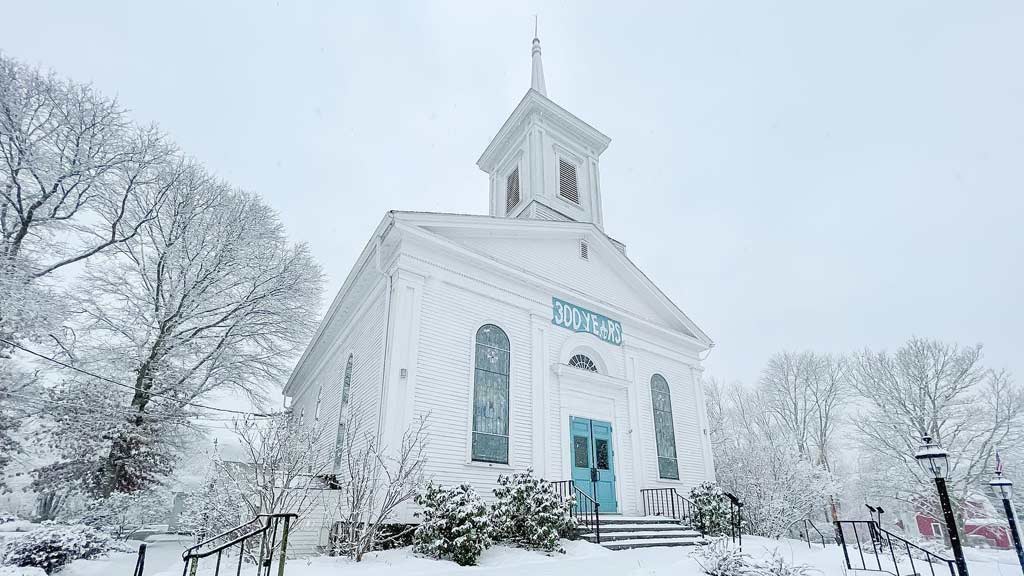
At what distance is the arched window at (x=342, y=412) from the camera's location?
11812 mm

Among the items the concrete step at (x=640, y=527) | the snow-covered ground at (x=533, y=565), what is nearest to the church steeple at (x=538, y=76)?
the concrete step at (x=640, y=527)

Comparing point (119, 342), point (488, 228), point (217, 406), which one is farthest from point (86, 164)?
point (488, 228)

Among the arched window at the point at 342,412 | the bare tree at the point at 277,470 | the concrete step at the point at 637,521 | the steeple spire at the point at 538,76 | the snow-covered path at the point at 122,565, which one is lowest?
the snow-covered path at the point at 122,565

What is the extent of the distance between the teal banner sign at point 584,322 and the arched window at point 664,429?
6.18 feet

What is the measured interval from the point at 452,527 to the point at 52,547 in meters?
7.86

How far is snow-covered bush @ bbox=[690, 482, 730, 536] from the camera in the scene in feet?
38.3

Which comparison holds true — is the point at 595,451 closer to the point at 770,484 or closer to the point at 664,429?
the point at 664,429

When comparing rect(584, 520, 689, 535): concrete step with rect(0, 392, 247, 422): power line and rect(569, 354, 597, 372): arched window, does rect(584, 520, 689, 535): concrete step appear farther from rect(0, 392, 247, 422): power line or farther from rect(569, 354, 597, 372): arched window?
rect(0, 392, 247, 422): power line

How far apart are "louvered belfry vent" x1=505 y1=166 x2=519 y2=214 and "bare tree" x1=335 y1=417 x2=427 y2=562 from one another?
9.64m

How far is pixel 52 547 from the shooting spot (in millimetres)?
9141

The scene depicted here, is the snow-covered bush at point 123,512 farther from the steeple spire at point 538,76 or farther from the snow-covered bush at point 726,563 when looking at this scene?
the steeple spire at point 538,76

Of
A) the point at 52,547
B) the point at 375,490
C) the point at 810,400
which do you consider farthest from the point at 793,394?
the point at 52,547

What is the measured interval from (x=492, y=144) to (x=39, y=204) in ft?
42.8

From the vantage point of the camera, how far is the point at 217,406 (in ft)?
52.2
